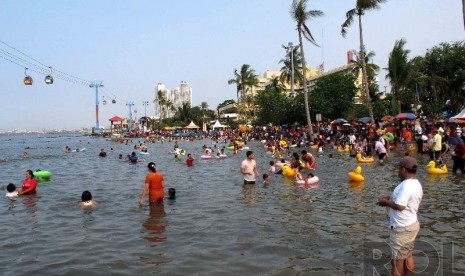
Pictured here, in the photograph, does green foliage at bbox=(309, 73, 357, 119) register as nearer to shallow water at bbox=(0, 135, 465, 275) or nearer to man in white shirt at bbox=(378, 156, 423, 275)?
shallow water at bbox=(0, 135, 465, 275)

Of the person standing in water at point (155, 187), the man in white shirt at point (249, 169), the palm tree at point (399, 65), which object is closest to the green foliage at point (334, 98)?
the palm tree at point (399, 65)

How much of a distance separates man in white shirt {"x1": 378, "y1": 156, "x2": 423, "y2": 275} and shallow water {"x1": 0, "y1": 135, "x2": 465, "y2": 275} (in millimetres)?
1186

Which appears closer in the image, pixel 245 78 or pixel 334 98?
pixel 334 98

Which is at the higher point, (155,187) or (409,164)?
(409,164)

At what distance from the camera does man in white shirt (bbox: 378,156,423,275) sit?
528 centimetres

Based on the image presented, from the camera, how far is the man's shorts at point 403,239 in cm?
540

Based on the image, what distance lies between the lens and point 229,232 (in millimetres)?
9297

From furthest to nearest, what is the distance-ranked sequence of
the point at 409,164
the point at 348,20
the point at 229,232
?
the point at 348,20
the point at 229,232
the point at 409,164

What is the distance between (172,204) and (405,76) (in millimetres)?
33955

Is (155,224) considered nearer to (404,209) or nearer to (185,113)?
(404,209)

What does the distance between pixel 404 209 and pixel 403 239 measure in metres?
0.44

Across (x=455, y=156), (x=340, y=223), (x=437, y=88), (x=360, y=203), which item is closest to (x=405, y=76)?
(x=437, y=88)

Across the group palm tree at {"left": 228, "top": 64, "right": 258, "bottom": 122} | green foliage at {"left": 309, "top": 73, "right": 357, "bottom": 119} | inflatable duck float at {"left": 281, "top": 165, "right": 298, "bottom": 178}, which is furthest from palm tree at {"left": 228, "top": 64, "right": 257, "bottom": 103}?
inflatable duck float at {"left": 281, "top": 165, "right": 298, "bottom": 178}

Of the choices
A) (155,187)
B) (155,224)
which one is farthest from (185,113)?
(155,224)
